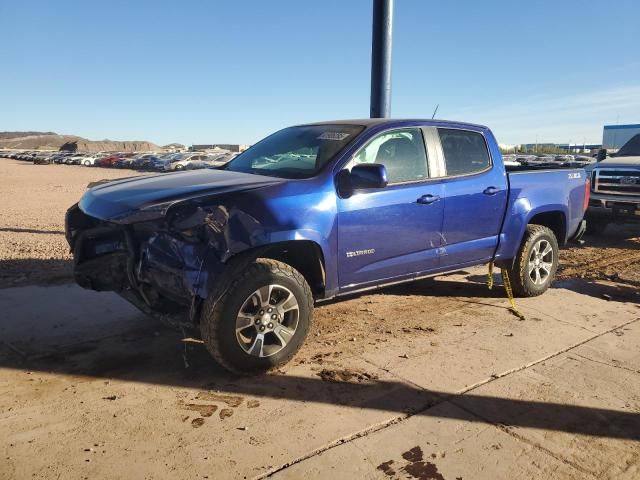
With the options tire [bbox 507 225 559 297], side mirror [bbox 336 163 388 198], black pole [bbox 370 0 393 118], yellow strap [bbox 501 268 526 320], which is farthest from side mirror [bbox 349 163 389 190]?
black pole [bbox 370 0 393 118]

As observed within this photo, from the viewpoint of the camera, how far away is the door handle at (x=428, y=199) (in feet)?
15.0

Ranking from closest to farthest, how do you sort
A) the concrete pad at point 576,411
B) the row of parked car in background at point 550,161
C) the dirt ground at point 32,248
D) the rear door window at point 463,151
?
the concrete pad at point 576,411 < the rear door window at point 463,151 < the dirt ground at point 32,248 < the row of parked car in background at point 550,161

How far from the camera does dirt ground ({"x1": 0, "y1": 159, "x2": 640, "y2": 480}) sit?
9.17ft

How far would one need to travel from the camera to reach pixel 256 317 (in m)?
3.69

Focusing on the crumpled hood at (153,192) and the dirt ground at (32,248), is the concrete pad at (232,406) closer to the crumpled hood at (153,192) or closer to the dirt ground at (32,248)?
the crumpled hood at (153,192)

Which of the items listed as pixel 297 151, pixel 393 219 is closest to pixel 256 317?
pixel 393 219

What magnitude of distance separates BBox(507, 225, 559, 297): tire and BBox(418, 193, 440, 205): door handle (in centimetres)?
159

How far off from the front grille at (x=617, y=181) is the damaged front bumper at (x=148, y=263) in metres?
8.86

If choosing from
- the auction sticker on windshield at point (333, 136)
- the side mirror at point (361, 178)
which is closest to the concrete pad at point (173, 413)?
the side mirror at point (361, 178)

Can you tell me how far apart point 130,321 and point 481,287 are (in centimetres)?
401

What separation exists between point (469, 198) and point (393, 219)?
1010 millimetres

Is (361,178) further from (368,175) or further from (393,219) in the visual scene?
(393,219)

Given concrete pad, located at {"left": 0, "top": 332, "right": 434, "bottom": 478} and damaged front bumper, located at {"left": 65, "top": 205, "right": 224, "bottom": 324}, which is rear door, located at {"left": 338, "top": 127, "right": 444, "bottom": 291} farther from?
damaged front bumper, located at {"left": 65, "top": 205, "right": 224, "bottom": 324}

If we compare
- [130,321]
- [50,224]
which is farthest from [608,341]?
[50,224]
